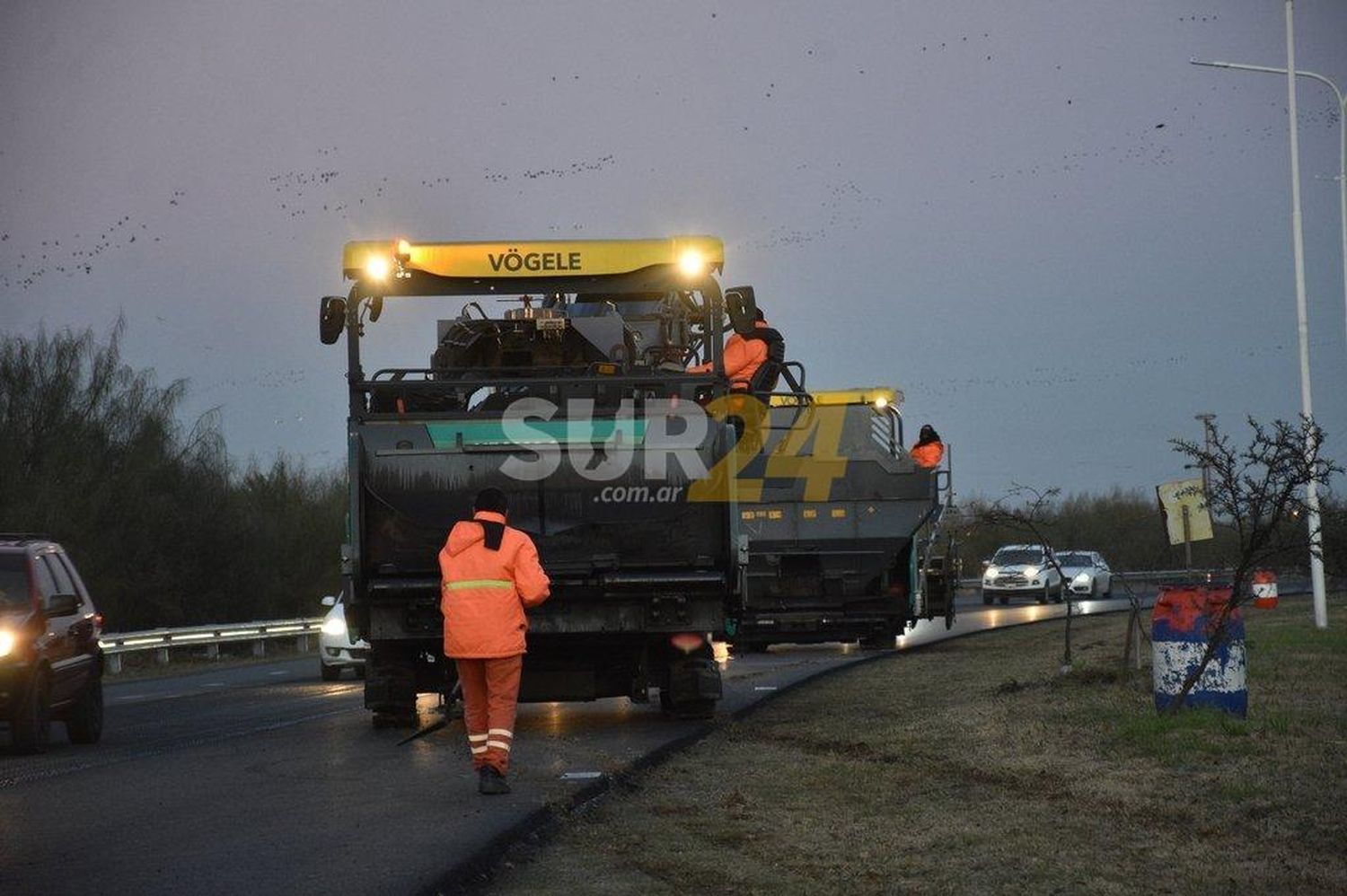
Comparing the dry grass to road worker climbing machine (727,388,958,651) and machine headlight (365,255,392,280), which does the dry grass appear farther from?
road worker climbing machine (727,388,958,651)

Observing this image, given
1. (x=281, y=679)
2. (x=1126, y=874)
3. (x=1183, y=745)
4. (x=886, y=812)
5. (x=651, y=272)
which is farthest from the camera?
(x=281, y=679)

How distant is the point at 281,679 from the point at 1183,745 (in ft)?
63.8

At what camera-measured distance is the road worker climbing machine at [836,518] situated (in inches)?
973

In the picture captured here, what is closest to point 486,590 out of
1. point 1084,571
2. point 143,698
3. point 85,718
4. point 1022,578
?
point 85,718

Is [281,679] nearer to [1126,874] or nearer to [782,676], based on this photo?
[782,676]

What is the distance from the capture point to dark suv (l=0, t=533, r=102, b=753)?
628 inches

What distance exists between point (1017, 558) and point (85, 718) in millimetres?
46459

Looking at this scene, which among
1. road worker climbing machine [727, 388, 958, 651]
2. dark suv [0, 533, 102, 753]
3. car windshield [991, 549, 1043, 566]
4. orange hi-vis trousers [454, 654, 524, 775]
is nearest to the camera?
orange hi-vis trousers [454, 654, 524, 775]

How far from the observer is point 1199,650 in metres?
15.5

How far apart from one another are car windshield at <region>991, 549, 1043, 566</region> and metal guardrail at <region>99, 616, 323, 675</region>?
23952mm

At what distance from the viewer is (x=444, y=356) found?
55.5 feet

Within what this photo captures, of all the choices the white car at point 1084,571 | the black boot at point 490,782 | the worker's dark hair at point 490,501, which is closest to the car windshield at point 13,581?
the worker's dark hair at point 490,501

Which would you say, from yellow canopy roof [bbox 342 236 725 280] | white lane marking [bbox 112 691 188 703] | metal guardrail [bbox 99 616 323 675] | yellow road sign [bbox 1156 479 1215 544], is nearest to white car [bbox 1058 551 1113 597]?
metal guardrail [bbox 99 616 323 675]

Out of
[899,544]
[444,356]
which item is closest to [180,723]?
[444,356]
